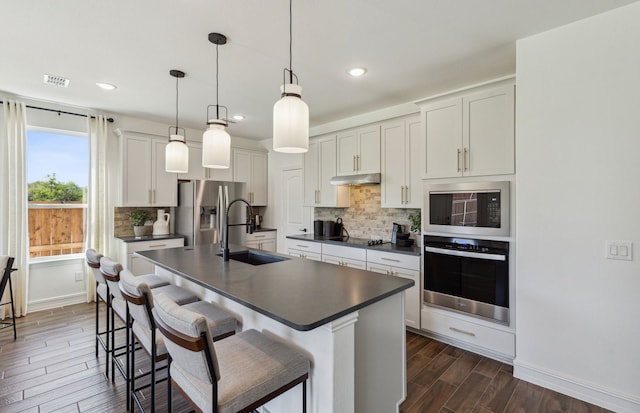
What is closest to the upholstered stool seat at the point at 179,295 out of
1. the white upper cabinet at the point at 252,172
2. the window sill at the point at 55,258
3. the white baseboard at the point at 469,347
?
the white baseboard at the point at 469,347

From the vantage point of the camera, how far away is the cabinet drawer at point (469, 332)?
254cm

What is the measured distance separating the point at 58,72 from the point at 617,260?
15.8 ft

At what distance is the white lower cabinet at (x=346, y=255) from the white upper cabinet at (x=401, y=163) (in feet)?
2.22

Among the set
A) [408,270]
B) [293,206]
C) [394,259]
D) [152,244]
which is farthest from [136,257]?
[408,270]

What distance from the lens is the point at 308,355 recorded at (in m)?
1.44

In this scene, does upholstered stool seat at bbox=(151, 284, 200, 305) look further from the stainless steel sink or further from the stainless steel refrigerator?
the stainless steel refrigerator

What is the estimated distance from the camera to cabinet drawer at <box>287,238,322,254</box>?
410cm

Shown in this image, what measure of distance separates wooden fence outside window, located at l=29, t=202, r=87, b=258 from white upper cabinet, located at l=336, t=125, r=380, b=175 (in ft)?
12.0

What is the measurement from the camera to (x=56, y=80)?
3066 millimetres

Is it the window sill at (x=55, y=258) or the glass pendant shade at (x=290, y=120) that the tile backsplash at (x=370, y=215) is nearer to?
the glass pendant shade at (x=290, y=120)

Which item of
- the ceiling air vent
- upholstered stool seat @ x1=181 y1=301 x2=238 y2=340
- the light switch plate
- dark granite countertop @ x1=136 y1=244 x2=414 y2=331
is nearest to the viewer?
dark granite countertop @ x1=136 y1=244 x2=414 y2=331

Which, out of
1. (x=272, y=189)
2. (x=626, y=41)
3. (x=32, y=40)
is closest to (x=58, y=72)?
(x=32, y=40)

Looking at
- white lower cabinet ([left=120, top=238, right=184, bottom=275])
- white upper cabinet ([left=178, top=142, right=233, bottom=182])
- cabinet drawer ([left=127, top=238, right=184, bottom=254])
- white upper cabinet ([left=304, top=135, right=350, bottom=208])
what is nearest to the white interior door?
white upper cabinet ([left=304, top=135, right=350, bottom=208])

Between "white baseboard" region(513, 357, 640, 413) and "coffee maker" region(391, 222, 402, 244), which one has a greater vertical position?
"coffee maker" region(391, 222, 402, 244)
